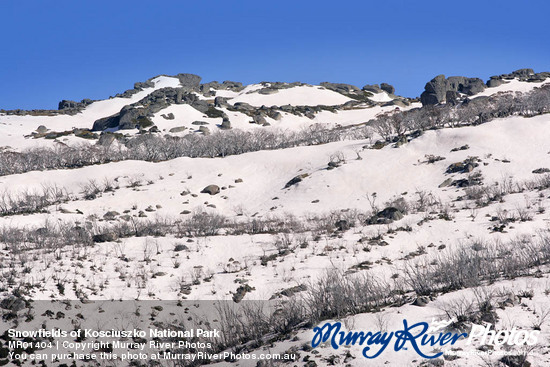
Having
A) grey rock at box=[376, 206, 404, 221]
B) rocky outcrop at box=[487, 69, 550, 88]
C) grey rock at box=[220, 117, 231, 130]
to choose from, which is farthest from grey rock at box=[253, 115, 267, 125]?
rocky outcrop at box=[487, 69, 550, 88]

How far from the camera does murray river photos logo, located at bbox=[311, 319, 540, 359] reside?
7.71 m

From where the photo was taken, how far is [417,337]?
8.27 m

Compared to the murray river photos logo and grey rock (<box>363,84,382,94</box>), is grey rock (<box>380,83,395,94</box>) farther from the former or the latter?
the murray river photos logo

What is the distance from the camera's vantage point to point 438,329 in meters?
8.39

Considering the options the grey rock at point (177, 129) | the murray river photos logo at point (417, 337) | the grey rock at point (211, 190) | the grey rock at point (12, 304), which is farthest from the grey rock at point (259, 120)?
the murray river photos logo at point (417, 337)

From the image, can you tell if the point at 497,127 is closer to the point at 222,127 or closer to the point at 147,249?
the point at 147,249

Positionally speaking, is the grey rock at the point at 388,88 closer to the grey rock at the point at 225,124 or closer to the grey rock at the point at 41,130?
the grey rock at the point at 225,124

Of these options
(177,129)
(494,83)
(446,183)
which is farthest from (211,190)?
(494,83)

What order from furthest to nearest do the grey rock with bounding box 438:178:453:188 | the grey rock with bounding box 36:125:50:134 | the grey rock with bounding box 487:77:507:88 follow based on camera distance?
1. the grey rock with bounding box 487:77:507:88
2. the grey rock with bounding box 36:125:50:134
3. the grey rock with bounding box 438:178:453:188

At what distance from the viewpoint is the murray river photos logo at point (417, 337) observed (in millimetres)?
7707

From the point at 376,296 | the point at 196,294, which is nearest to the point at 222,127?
the point at 196,294

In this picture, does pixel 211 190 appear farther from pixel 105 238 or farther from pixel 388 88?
pixel 388 88

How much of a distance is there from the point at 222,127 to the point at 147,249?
50804mm

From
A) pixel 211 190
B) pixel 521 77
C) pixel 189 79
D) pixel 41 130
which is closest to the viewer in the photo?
pixel 211 190
